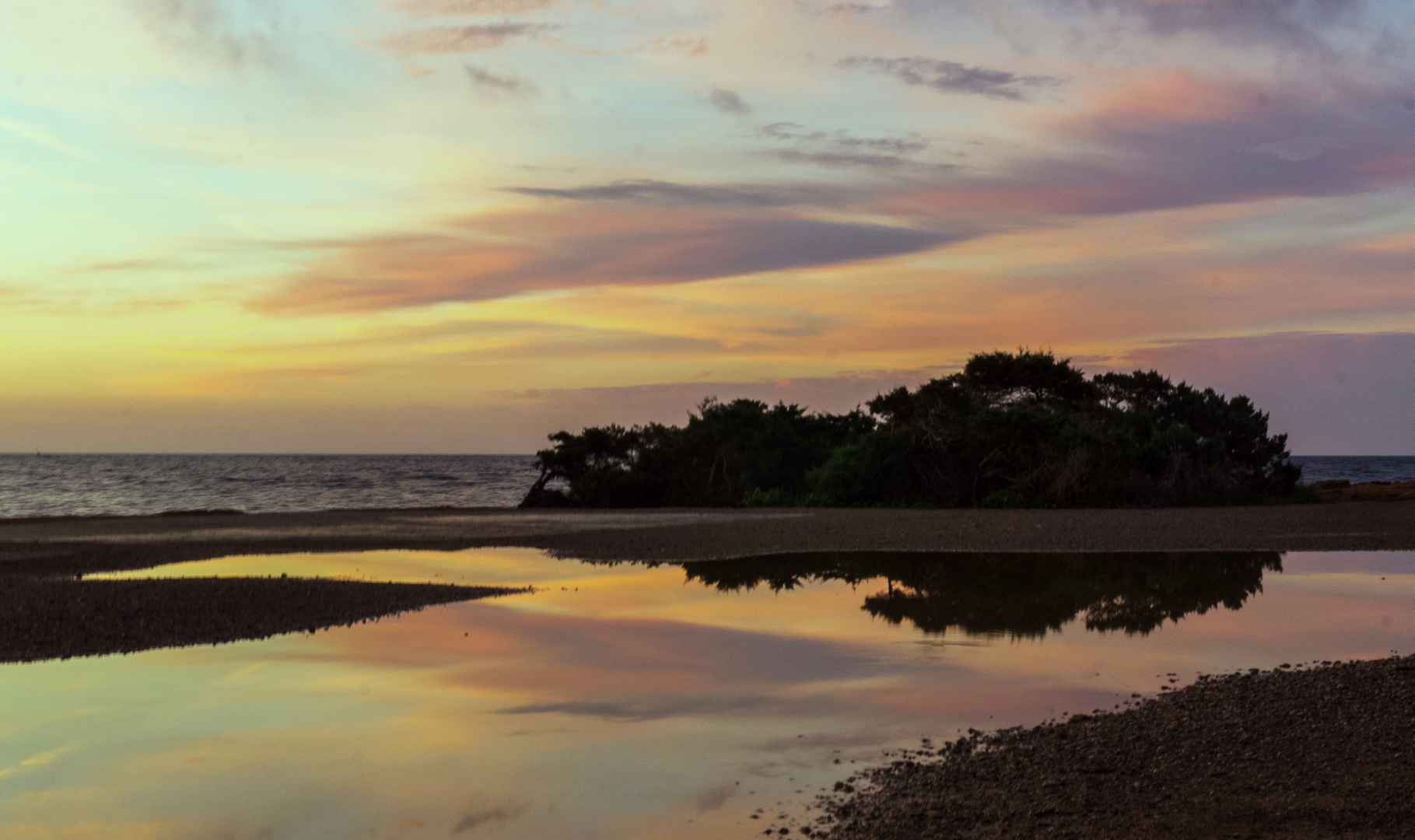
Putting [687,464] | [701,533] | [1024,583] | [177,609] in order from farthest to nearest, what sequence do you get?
1. [687,464]
2. [701,533]
3. [1024,583]
4. [177,609]

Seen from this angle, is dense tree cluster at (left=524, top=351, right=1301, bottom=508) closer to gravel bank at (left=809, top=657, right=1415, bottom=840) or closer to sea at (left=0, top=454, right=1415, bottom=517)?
sea at (left=0, top=454, right=1415, bottom=517)

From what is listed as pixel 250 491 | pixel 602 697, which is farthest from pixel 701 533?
pixel 250 491

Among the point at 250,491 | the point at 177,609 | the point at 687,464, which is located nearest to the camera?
the point at 177,609

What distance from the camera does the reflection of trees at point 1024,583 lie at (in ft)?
40.0

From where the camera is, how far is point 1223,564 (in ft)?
56.6

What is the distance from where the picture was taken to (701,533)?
2416 cm

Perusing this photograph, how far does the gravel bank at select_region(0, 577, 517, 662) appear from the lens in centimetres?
1067

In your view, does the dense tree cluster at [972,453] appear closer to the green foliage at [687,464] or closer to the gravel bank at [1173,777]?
the green foliage at [687,464]

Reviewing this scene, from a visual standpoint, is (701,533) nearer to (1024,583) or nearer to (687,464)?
(1024,583)

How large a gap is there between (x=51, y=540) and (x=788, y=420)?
26.4m

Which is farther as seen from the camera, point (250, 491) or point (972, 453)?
point (250, 491)

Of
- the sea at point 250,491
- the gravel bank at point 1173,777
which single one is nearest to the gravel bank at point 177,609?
the gravel bank at point 1173,777

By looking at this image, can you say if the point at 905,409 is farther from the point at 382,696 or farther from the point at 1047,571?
the point at 382,696

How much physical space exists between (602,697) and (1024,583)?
886 centimetres
